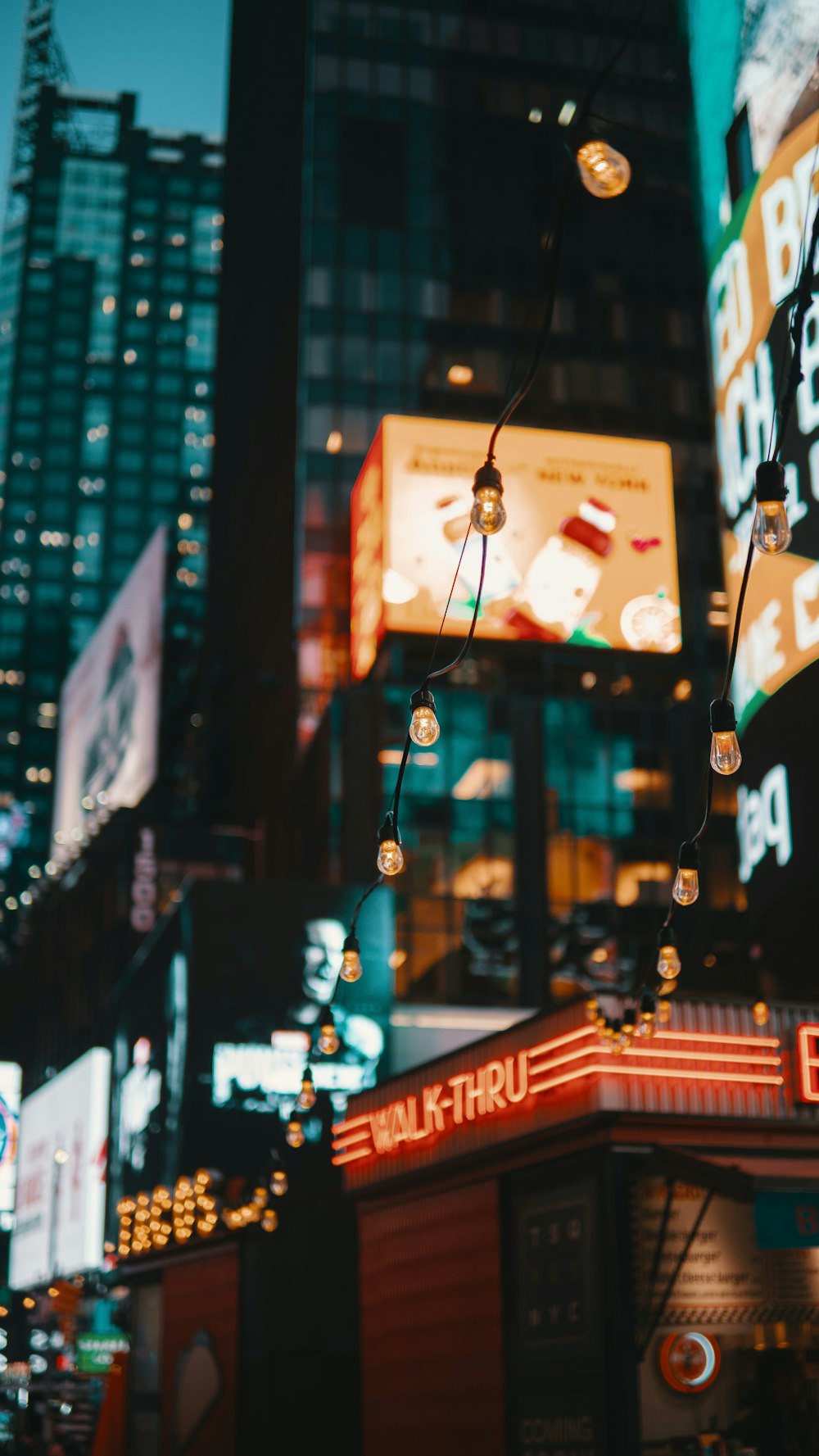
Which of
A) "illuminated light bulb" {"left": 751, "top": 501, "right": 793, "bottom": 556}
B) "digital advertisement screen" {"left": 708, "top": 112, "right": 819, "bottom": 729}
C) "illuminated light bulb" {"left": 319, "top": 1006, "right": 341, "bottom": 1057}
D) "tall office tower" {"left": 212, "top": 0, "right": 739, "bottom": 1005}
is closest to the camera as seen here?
"illuminated light bulb" {"left": 751, "top": 501, "right": 793, "bottom": 556}

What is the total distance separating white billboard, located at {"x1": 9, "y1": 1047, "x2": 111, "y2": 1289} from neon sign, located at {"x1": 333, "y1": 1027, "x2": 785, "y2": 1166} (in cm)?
3455

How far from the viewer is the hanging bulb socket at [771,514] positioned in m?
6.19

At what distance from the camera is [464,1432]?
17.9 metres

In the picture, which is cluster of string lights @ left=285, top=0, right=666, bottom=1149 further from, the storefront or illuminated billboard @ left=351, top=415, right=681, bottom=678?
illuminated billboard @ left=351, top=415, right=681, bottom=678

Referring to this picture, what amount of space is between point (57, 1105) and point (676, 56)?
49.2m

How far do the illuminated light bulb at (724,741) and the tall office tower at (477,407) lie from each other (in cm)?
3578

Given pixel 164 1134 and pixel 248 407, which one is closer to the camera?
pixel 164 1134

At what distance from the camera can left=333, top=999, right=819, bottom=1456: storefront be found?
1552 cm

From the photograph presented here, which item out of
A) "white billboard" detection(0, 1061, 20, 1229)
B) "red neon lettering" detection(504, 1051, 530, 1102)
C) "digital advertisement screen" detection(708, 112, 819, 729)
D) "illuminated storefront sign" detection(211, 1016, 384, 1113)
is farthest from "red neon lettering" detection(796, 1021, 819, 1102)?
"white billboard" detection(0, 1061, 20, 1229)

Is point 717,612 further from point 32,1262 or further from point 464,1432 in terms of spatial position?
point 464,1432

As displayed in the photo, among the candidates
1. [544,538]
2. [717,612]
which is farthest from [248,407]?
[544,538]

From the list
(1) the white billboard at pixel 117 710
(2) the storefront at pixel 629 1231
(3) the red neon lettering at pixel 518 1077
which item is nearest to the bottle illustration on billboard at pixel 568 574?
(1) the white billboard at pixel 117 710

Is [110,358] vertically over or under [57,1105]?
over

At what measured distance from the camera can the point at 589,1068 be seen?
15.6 m
